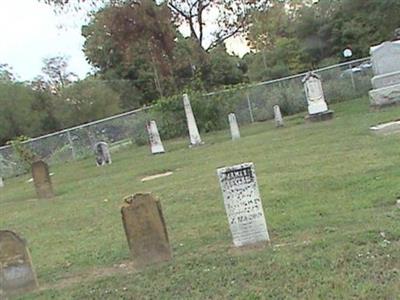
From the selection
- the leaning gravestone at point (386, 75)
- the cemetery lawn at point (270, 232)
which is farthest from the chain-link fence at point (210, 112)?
the cemetery lawn at point (270, 232)

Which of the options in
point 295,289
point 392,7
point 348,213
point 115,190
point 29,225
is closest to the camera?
point 295,289

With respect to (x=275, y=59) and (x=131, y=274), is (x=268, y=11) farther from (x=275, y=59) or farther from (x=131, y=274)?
(x=131, y=274)

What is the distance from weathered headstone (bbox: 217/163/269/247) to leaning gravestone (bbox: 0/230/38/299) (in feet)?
6.28

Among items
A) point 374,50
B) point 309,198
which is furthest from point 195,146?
point 309,198

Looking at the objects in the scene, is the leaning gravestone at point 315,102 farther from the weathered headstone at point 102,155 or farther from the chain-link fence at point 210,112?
the weathered headstone at point 102,155

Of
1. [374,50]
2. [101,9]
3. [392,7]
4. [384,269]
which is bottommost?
[384,269]

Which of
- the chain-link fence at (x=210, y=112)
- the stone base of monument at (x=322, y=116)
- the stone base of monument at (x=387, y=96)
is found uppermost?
the chain-link fence at (x=210, y=112)

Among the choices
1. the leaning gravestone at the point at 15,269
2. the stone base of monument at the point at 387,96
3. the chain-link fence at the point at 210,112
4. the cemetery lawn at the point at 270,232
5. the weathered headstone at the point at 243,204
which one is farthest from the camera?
the chain-link fence at the point at 210,112

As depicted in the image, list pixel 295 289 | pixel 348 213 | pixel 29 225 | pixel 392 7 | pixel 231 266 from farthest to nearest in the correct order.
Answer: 1. pixel 392 7
2. pixel 29 225
3. pixel 348 213
4. pixel 231 266
5. pixel 295 289

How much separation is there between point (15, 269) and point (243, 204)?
2.17 meters

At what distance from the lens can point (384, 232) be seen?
4.91 meters

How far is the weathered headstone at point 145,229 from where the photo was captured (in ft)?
16.9

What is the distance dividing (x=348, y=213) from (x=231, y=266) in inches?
66.0

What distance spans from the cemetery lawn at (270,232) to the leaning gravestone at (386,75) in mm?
5906
